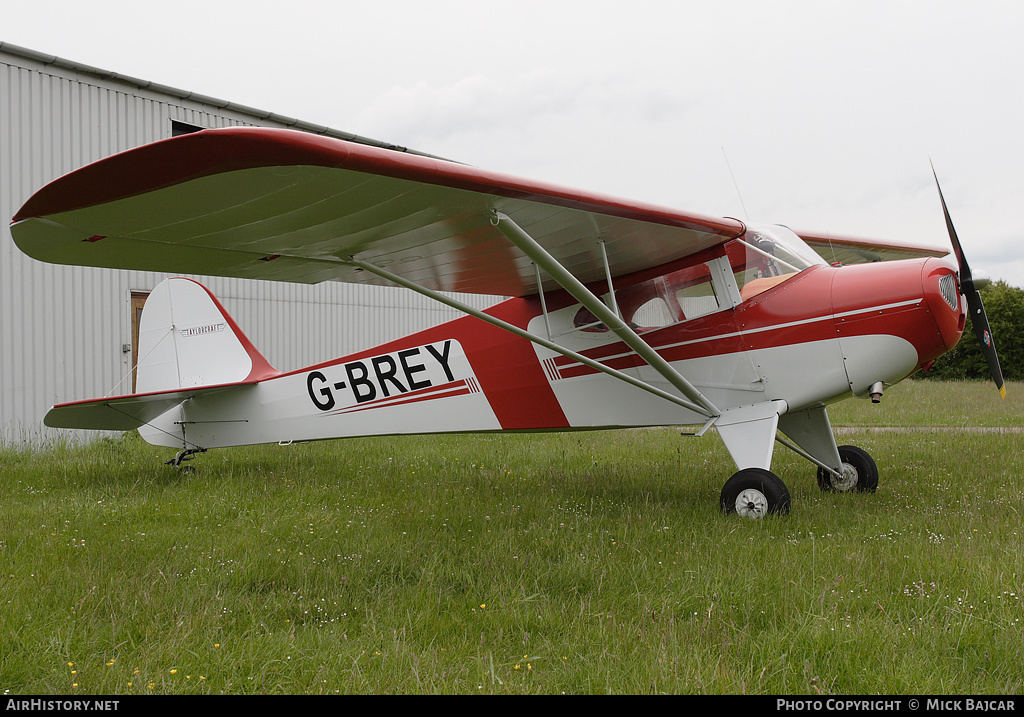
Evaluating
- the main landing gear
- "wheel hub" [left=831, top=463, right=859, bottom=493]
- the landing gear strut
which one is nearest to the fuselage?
the landing gear strut

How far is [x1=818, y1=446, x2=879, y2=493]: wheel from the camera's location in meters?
6.06

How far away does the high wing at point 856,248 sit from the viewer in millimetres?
7691

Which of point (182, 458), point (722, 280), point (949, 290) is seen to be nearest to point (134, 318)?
point (182, 458)

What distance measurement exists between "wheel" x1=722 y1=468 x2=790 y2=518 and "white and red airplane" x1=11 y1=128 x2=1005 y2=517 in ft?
0.05

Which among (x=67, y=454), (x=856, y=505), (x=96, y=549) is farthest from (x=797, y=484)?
(x=67, y=454)

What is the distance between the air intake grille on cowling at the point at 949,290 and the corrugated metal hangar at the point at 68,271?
1065 centimetres

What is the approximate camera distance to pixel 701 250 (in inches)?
216

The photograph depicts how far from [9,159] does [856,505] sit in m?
11.5

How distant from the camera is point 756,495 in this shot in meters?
4.86

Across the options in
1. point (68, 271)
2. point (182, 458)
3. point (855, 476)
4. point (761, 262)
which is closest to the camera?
point (761, 262)

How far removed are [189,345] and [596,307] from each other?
199 inches

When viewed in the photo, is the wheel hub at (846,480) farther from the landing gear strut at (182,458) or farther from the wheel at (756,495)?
the landing gear strut at (182,458)

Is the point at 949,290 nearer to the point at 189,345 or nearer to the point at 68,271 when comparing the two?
the point at 189,345

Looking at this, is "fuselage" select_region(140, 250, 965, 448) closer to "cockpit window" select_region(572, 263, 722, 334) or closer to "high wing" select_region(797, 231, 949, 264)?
"cockpit window" select_region(572, 263, 722, 334)
